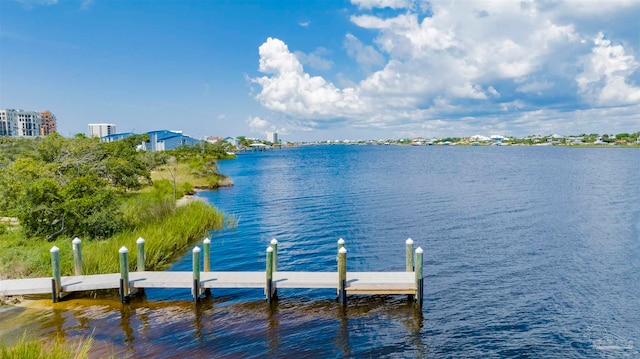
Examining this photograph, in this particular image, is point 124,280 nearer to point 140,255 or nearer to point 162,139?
point 140,255

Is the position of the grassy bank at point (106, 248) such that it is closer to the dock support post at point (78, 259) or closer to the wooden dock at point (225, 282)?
the dock support post at point (78, 259)

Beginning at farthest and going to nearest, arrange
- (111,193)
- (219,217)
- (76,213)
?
1. (219,217)
2. (111,193)
3. (76,213)

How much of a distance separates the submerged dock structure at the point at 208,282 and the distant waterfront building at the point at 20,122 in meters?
168

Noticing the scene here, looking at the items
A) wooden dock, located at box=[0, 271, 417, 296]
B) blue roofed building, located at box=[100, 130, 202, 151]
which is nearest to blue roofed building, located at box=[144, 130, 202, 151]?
blue roofed building, located at box=[100, 130, 202, 151]

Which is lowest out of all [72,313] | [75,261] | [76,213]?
[72,313]

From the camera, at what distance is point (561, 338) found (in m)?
13.0

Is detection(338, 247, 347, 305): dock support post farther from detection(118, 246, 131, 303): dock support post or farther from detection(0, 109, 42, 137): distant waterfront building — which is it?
detection(0, 109, 42, 137): distant waterfront building

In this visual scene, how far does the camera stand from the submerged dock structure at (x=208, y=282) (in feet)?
47.9

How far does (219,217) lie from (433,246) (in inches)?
557

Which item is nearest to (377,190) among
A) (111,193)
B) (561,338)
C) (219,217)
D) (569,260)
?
(219,217)

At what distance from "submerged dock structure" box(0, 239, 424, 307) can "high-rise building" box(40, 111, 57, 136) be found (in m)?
194

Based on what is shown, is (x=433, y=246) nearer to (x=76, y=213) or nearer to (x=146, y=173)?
(x=76, y=213)

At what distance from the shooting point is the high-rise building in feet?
588

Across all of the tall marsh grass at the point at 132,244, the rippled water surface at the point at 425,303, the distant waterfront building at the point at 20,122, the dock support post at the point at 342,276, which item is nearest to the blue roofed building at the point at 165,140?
the distant waterfront building at the point at 20,122
